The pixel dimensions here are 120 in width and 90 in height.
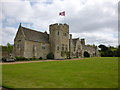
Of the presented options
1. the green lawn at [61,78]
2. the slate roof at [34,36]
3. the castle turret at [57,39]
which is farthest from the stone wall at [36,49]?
the green lawn at [61,78]

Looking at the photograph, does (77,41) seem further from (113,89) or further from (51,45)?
(113,89)

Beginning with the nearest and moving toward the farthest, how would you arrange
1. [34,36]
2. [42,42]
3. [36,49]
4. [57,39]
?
1. [36,49]
2. [34,36]
3. [42,42]
4. [57,39]

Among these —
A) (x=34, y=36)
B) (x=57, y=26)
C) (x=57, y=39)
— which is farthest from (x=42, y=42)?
(x=57, y=26)

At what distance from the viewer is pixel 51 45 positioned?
138 ft

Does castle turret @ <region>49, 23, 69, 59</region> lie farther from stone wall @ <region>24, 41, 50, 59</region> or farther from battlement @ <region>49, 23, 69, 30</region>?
stone wall @ <region>24, 41, 50, 59</region>

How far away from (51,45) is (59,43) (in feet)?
10.9

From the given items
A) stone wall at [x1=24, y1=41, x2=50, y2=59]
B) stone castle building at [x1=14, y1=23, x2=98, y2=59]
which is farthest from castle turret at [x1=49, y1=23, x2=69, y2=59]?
stone wall at [x1=24, y1=41, x2=50, y2=59]

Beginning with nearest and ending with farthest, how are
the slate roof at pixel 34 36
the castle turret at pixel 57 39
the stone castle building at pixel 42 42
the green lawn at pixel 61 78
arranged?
1. the green lawn at pixel 61 78
2. the stone castle building at pixel 42 42
3. the slate roof at pixel 34 36
4. the castle turret at pixel 57 39

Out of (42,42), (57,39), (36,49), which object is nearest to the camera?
(36,49)

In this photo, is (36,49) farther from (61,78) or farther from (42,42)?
(61,78)

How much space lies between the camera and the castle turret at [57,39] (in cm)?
4094

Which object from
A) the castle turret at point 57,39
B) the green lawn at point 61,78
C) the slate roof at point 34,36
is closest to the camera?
the green lawn at point 61,78

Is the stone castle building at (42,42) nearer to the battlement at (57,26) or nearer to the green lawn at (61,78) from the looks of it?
the battlement at (57,26)

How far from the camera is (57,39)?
40969 mm
